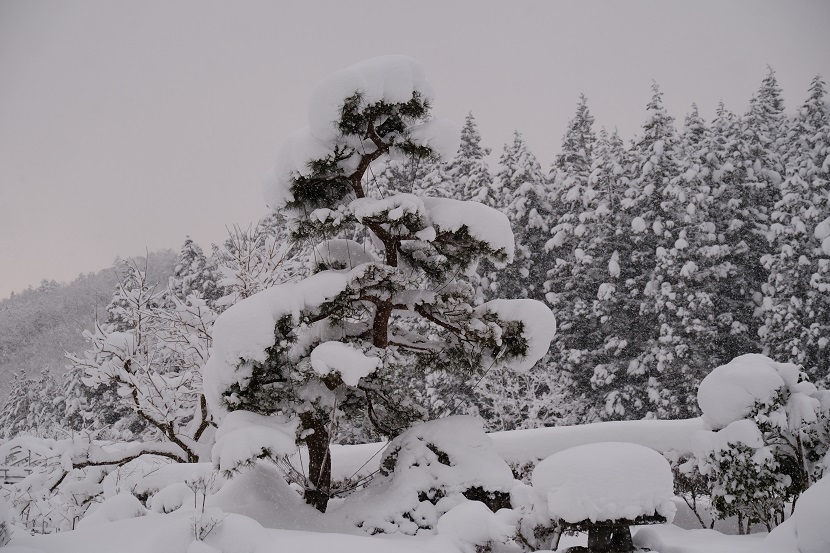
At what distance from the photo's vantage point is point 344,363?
6031mm

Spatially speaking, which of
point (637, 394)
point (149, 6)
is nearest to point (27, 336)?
point (149, 6)

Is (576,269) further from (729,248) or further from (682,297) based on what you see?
(729,248)

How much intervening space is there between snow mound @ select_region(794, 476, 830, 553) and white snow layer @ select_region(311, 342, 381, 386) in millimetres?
3895

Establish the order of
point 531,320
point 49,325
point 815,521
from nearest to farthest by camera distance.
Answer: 1. point 815,521
2. point 531,320
3. point 49,325

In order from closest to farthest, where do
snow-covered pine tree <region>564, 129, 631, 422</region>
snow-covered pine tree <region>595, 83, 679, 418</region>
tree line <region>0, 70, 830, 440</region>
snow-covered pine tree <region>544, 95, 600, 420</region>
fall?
tree line <region>0, 70, 830, 440</region> < snow-covered pine tree <region>595, 83, 679, 418</region> < snow-covered pine tree <region>564, 129, 631, 422</region> < snow-covered pine tree <region>544, 95, 600, 420</region>

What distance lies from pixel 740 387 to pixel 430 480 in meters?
3.80

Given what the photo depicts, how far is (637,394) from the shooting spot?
63.4ft

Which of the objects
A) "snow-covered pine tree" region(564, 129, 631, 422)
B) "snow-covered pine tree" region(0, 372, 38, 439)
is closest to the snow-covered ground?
"snow-covered pine tree" region(564, 129, 631, 422)

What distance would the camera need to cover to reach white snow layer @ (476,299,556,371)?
22.7ft

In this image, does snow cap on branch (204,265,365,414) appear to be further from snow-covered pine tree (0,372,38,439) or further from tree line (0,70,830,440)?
snow-covered pine tree (0,372,38,439)

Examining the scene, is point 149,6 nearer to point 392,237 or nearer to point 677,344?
point 392,237

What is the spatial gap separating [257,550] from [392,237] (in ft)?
12.6

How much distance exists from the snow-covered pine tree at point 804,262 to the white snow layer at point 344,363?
50.9 feet

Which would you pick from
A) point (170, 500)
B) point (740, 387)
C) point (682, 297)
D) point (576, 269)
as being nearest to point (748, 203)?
point (682, 297)
